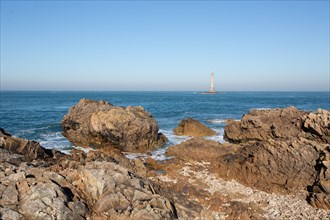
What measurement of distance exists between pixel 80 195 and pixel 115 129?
15237 mm

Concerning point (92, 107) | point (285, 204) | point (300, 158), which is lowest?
point (285, 204)

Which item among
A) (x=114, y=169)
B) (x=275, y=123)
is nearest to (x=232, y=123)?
(x=275, y=123)

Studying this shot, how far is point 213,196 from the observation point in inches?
572

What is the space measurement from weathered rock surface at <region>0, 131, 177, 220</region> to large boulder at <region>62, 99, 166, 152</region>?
13.4 m

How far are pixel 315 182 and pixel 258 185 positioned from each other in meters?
2.83

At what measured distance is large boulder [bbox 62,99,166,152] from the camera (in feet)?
86.7

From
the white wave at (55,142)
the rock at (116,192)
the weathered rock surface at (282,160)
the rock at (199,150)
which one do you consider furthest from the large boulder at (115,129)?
the rock at (116,192)

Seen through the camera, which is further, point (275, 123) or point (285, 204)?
point (275, 123)

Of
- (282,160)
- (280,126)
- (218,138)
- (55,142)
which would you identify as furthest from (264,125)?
(55,142)

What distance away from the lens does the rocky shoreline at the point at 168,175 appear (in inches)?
420

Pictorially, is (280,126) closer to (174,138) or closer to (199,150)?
(199,150)

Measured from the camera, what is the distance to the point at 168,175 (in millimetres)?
17828

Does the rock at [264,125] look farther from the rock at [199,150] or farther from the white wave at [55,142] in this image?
the white wave at [55,142]

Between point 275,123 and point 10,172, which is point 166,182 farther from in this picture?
point 275,123
